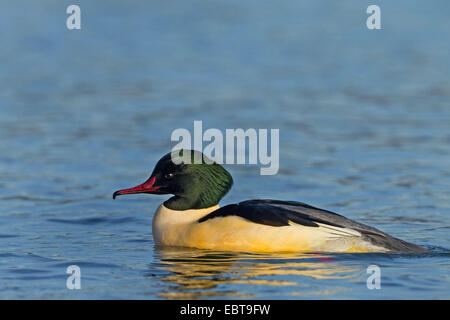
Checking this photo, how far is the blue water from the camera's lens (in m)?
9.51

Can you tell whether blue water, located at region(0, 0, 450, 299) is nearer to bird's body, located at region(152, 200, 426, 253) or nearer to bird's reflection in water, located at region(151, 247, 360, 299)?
bird's reflection in water, located at region(151, 247, 360, 299)

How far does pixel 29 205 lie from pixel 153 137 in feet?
14.8

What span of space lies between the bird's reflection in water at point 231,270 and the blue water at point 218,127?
3cm

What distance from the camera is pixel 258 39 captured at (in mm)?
25734

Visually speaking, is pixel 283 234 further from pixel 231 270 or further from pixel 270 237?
pixel 231 270

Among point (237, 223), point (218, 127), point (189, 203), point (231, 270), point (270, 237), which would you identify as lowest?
point (231, 270)

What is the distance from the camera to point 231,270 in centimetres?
955

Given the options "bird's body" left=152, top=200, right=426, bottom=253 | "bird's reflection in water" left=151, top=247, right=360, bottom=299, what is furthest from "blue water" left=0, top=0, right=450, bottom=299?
"bird's body" left=152, top=200, right=426, bottom=253

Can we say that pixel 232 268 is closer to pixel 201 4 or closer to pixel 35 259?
pixel 35 259

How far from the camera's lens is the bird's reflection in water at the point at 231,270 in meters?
8.86

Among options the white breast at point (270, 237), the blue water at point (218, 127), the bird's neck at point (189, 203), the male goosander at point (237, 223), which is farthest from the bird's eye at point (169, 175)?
the blue water at point (218, 127)

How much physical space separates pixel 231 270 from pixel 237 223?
2.38 ft

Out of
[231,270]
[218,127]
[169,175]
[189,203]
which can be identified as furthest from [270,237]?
[218,127]
